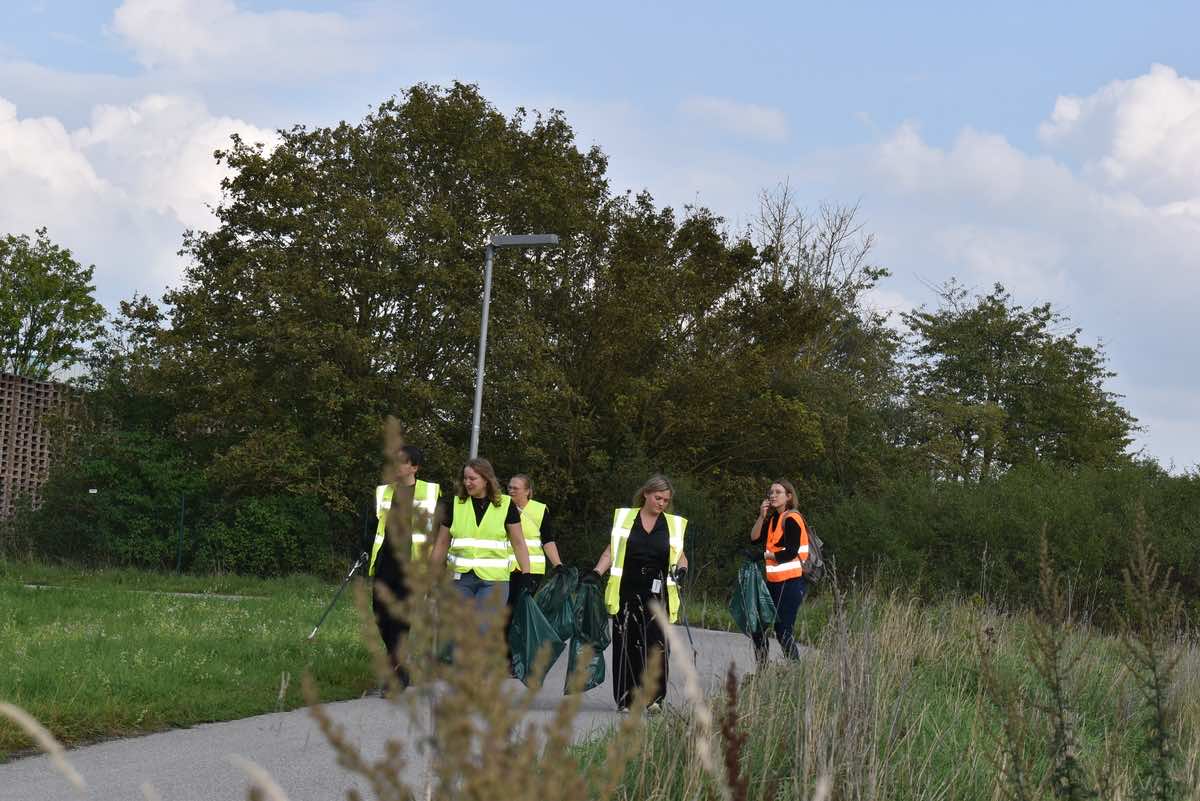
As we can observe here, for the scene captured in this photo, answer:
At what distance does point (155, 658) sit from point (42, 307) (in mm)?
41445

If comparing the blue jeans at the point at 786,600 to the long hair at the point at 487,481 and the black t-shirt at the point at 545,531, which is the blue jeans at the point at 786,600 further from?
the long hair at the point at 487,481

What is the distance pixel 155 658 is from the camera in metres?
11.4

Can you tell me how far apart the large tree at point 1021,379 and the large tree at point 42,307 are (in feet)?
90.8

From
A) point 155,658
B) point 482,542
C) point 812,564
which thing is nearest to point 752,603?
point 812,564

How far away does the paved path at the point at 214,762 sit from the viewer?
7219 millimetres

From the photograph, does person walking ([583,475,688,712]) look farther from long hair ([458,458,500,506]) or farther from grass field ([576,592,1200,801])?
grass field ([576,592,1200,801])

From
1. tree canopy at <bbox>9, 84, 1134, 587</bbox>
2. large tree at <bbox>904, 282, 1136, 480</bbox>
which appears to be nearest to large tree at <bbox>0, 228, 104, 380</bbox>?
tree canopy at <bbox>9, 84, 1134, 587</bbox>

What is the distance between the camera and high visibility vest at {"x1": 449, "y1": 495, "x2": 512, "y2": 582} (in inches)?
420

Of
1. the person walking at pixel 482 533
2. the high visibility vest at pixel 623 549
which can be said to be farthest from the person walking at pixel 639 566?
the person walking at pixel 482 533

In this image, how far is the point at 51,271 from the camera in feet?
163

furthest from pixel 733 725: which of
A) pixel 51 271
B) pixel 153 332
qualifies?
pixel 51 271

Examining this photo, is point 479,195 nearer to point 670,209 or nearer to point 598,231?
point 598,231

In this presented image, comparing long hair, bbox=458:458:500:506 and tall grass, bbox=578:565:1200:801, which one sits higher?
long hair, bbox=458:458:500:506

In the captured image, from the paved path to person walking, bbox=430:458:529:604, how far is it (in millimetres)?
1065
